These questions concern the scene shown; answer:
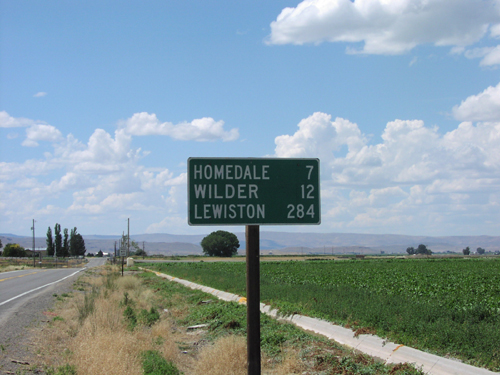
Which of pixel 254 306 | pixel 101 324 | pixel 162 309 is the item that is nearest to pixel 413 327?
pixel 254 306

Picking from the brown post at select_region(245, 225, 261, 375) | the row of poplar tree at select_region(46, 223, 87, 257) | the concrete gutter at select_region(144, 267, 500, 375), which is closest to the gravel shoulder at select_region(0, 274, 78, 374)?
the brown post at select_region(245, 225, 261, 375)

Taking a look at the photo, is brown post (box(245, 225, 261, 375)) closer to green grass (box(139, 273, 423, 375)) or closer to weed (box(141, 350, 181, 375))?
weed (box(141, 350, 181, 375))

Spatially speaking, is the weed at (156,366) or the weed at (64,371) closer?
the weed at (64,371)

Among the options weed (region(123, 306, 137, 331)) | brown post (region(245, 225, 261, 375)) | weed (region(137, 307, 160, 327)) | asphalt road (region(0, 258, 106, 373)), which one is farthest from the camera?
weed (region(137, 307, 160, 327))

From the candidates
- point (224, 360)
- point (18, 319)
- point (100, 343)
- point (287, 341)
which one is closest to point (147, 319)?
point (18, 319)

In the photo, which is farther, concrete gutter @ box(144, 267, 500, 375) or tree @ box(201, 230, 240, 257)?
tree @ box(201, 230, 240, 257)

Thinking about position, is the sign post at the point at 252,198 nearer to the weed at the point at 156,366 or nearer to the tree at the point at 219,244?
the weed at the point at 156,366

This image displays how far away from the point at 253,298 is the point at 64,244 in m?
160

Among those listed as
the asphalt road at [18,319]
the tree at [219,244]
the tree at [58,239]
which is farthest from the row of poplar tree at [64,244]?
the asphalt road at [18,319]

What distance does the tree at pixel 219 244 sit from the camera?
152m

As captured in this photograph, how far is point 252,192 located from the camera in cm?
571

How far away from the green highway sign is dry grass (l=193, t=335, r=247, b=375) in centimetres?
476

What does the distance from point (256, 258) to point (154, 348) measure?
21.3 ft

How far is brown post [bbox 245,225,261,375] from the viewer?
5566mm
